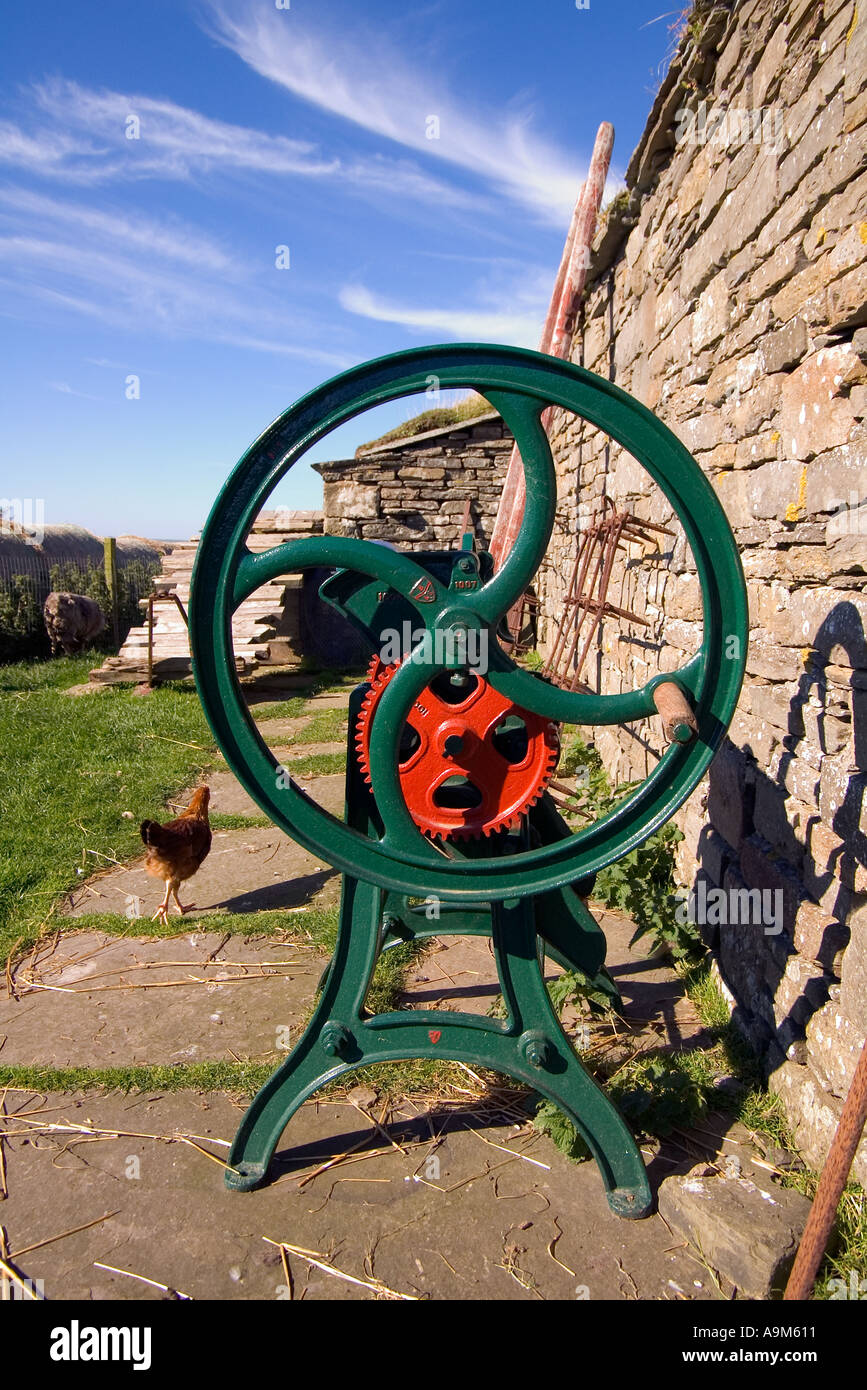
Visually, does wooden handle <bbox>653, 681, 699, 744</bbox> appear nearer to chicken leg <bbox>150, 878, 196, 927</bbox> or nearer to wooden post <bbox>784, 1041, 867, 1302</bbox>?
wooden post <bbox>784, 1041, 867, 1302</bbox>

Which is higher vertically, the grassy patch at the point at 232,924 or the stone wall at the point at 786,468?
the stone wall at the point at 786,468

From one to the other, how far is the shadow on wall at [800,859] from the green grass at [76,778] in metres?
3.13

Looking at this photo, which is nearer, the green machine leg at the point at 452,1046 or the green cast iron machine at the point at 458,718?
the green cast iron machine at the point at 458,718

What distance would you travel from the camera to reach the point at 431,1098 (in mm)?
2787

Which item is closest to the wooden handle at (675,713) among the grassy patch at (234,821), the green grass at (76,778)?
the green grass at (76,778)

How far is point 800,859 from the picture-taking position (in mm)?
2518

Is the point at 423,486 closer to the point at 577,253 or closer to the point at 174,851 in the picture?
the point at 577,253

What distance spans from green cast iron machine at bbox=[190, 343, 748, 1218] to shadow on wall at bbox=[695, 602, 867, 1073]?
1.57 ft

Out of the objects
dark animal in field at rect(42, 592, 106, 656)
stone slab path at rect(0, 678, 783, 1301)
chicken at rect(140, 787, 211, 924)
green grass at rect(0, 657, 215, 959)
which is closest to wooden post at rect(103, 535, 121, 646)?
dark animal in field at rect(42, 592, 106, 656)

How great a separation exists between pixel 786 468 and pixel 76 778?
5.30m

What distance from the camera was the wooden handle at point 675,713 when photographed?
190 centimetres

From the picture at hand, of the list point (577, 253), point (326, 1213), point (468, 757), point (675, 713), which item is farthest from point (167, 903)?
point (577, 253)

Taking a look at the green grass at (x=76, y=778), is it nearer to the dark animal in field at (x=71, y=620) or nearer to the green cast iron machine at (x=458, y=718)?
the dark animal in field at (x=71, y=620)

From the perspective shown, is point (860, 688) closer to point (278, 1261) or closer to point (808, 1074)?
point (808, 1074)
